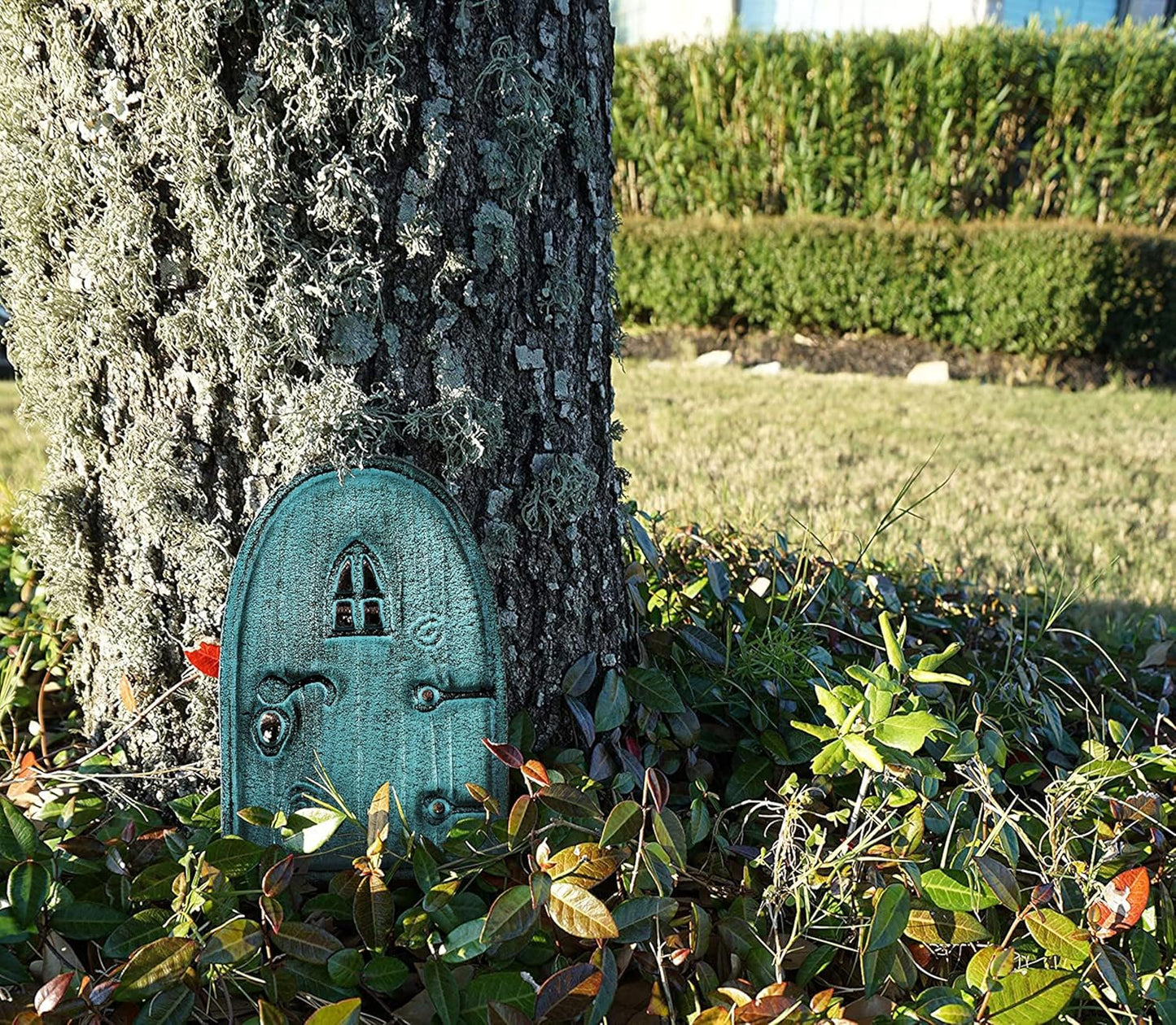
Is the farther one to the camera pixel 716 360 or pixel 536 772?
pixel 716 360

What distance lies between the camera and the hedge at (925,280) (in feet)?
25.0

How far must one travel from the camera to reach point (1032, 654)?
201 cm

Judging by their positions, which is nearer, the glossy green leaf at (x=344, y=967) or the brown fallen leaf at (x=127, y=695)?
the glossy green leaf at (x=344, y=967)

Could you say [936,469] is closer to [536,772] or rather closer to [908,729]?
[908,729]

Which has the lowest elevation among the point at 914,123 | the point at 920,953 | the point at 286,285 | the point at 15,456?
the point at 15,456

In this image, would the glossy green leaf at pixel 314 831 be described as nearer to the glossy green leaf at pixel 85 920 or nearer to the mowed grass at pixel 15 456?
the glossy green leaf at pixel 85 920

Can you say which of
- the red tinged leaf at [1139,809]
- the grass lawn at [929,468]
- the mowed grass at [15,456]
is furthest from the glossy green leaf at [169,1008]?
the mowed grass at [15,456]

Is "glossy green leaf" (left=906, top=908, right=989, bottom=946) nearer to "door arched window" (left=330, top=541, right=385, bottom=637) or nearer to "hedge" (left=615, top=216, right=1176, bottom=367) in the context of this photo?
"door arched window" (left=330, top=541, right=385, bottom=637)

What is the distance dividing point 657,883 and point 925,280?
7.69 m

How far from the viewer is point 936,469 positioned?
469 centimetres

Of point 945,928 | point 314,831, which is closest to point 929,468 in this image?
point 945,928

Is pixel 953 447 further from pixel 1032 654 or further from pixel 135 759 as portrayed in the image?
pixel 135 759

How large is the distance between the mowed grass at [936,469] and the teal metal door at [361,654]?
1.34 meters

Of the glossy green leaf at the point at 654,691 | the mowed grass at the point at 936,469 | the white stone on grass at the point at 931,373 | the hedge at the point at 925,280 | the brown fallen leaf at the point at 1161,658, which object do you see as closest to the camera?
the glossy green leaf at the point at 654,691
